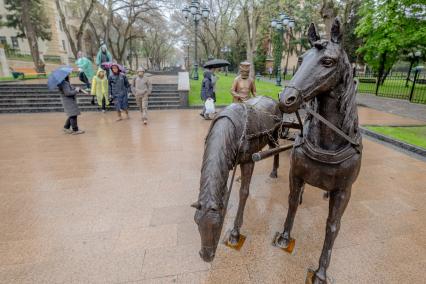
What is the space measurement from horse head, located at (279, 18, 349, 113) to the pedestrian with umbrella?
6.78m

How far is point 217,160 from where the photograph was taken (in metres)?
1.88

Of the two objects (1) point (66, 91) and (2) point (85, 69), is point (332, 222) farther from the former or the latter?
(2) point (85, 69)

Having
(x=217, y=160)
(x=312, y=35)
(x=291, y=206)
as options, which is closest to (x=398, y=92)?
(x=291, y=206)

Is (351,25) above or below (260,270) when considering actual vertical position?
above

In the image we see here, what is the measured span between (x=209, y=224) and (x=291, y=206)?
128 cm

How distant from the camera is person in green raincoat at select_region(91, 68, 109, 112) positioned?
9.63 meters

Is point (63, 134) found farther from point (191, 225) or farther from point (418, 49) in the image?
point (418, 49)

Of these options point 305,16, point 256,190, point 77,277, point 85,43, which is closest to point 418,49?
point 305,16

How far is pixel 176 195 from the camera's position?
3822mm

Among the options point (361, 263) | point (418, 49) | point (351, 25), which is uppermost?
point (351, 25)

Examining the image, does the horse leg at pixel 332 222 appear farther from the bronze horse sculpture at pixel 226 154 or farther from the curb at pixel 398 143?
the curb at pixel 398 143

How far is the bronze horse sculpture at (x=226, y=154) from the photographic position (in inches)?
67.2

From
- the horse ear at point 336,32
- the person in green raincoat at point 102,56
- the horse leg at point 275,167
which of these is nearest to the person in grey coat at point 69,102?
the person in green raincoat at point 102,56

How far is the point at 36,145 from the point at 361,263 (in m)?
7.49
